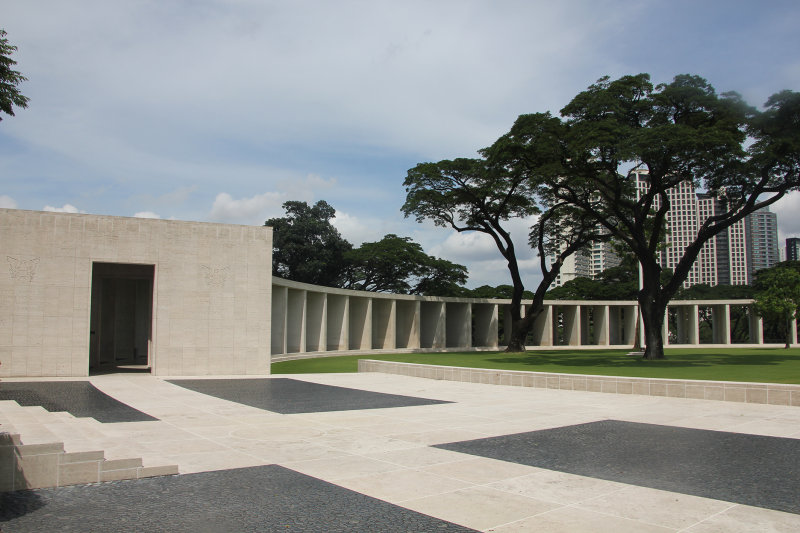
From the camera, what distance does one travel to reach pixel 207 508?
5.20 metres

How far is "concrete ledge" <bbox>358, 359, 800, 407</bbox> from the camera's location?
40.1 feet

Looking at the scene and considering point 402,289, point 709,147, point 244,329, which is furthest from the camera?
point 402,289

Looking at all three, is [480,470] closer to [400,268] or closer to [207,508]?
[207,508]

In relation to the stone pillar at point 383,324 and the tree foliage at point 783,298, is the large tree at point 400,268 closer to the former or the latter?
the stone pillar at point 383,324

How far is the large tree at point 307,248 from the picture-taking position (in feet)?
177

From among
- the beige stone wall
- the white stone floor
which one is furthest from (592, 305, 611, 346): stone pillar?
the white stone floor

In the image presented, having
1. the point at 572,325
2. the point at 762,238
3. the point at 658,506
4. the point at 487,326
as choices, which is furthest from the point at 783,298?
the point at 762,238

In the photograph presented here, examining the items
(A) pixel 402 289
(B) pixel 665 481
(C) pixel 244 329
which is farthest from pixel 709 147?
(A) pixel 402 289

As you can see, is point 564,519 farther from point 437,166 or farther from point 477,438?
point 437,166

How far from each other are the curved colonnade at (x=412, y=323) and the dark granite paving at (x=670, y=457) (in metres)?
18.1

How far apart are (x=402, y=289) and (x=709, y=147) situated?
34.3 metres

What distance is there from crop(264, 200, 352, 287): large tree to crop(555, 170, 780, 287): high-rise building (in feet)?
140

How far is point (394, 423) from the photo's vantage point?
988 cm

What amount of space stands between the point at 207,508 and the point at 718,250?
423 feet
